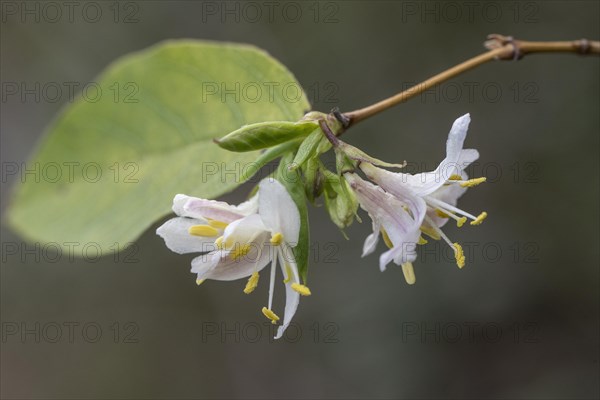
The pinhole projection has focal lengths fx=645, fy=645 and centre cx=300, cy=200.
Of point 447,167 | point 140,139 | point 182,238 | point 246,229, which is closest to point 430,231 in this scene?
point 447,167

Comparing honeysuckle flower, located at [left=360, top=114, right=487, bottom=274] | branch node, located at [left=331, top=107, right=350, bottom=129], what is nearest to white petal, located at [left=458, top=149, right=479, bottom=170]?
honeysuckle flower, located at [left=360, top=114, right=487, bottom=274]

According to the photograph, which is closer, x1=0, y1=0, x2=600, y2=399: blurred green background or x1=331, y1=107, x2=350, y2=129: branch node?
x1=331, y1=107, x2=350, y2=129: branch node

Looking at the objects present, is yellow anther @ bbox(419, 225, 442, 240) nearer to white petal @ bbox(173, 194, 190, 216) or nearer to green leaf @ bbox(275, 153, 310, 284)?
green leaf @ bbox(275, 153, 310, 284)

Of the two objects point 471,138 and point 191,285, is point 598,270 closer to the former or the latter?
point 471,138

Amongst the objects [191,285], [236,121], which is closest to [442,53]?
[191,285]

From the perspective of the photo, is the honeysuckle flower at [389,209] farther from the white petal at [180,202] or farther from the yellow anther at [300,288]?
the white petal at [180,202]

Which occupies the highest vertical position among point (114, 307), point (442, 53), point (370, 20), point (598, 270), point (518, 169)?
point (370, 20)
